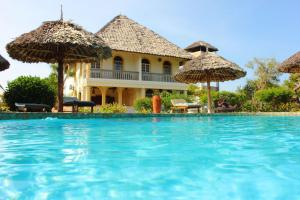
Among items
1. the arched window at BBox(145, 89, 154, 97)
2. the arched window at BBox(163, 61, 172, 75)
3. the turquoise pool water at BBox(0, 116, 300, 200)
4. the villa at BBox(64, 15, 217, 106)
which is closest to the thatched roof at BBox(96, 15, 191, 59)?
the villa at BBox(64, 15, 217, 106)

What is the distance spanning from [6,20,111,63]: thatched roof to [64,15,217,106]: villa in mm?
7943

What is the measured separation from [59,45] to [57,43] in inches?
33.8

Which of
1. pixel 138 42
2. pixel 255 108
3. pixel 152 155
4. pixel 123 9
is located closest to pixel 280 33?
pixel 255 108

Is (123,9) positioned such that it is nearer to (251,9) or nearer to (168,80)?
(168,80)

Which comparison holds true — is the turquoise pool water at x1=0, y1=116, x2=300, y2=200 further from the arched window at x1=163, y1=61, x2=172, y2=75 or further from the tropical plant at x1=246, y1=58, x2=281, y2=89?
the tropical plant at x1=246, y1=58, x2=281, y2=89

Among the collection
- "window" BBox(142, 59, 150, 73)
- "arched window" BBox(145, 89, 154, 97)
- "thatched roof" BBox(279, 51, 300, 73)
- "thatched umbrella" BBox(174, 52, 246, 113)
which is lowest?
"arched window" BBox(145, 89, 154, 97)

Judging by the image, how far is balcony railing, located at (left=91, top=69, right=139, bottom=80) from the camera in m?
23.1

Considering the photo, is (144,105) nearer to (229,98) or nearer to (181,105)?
(181,105)

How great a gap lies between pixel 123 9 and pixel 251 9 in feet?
44.2

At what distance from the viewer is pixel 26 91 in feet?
49.5

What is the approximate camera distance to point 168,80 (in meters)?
26.2

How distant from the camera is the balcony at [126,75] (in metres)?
23.2

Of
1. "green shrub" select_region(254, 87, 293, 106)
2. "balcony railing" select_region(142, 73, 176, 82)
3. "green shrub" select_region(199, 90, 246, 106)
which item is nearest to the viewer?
"green shrub" select_region(254, 87, 293, 106)

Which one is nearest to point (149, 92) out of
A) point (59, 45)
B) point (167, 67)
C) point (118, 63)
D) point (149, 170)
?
point (167, 67)
